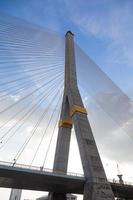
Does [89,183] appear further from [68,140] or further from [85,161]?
[68,140]

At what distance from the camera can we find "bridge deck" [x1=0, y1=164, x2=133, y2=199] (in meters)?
18.0

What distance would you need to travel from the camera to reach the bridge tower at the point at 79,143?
19.0 m

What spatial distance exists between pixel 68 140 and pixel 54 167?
411cm

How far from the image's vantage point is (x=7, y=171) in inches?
696

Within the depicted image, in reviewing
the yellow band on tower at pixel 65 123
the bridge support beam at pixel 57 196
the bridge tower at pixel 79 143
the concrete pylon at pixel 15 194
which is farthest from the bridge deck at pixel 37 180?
the concrete pylon at pixel 15 194

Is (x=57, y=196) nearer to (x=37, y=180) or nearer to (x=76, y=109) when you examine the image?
(x=37, y=180)

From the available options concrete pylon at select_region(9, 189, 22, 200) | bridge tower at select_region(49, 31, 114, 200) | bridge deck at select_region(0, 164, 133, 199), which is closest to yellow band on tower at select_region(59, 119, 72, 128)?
bridge tower at select_region(49, 31, 114, 200)

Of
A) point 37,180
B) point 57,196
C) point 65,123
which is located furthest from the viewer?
point 65,123

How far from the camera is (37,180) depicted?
66.7 feet

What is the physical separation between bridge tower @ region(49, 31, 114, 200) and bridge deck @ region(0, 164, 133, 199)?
1.42 m

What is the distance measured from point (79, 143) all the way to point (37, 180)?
619 cm

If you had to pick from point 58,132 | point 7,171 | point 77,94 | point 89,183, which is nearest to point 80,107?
point 77,94

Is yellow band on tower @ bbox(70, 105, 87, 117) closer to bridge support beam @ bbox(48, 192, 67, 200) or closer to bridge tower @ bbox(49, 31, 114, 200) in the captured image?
bridge tower @ bbox(49, 31, 114, 200)

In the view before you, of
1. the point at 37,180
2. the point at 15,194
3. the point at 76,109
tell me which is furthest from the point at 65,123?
the point at 15,194
